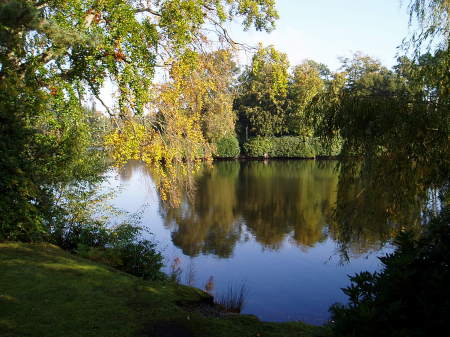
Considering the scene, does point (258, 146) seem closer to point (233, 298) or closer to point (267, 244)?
point (267, 244)

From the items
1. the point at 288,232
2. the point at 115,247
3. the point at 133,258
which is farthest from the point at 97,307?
the point at 288,232

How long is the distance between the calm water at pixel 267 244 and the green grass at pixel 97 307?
2566 millimetres

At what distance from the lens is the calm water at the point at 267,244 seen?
10.1m

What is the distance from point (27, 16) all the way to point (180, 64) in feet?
18.1

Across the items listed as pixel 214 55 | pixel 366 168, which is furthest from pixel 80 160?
pixel 366 168

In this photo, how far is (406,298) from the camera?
2691mm

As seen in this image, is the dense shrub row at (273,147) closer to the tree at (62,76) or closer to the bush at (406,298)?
the tree at (62,76)

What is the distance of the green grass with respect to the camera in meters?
4.61

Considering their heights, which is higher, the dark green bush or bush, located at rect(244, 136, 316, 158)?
bush, located at rect(244, 136, 316, 158)

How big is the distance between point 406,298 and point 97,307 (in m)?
4.02

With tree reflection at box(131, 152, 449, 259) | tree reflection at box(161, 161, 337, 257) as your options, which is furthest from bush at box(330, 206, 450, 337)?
tree reflection at box(161, 161, 337, 257)

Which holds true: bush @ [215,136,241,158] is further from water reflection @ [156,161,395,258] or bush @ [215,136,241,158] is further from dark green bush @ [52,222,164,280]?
dark green bush @ [52,222,164,280]

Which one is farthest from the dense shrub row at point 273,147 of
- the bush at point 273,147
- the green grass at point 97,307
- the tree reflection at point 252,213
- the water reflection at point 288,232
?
the green grass at point 97,307

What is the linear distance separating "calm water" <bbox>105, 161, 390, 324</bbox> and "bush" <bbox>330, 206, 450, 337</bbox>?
10.4 ft
